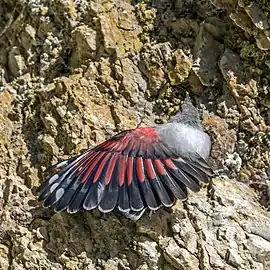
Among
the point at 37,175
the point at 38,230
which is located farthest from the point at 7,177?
the point at 38,230

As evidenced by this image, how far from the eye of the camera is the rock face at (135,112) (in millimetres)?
4020

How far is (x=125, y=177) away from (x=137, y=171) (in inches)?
3.5

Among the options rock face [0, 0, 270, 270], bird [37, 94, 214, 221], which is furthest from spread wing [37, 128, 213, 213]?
rock face [0, 0, 270, 270]

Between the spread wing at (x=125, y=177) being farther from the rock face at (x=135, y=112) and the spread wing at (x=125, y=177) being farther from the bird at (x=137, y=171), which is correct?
the rock face at (x=135, y=112)

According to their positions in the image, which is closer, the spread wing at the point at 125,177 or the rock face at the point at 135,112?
the spread wing at the point at 125,177

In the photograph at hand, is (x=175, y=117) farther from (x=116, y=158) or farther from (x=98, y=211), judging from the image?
(x=98, y=211)

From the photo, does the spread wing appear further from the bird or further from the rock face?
the rock face

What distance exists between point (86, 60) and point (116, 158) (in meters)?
1.11

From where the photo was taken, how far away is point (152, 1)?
16.6 ft

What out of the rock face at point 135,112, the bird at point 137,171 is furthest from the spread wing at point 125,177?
the rock face at point 135,112

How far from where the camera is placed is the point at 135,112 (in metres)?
4.68

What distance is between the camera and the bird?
3869 mm

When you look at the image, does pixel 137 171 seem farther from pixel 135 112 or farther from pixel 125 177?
pixel 135 112

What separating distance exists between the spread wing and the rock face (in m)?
0.22
